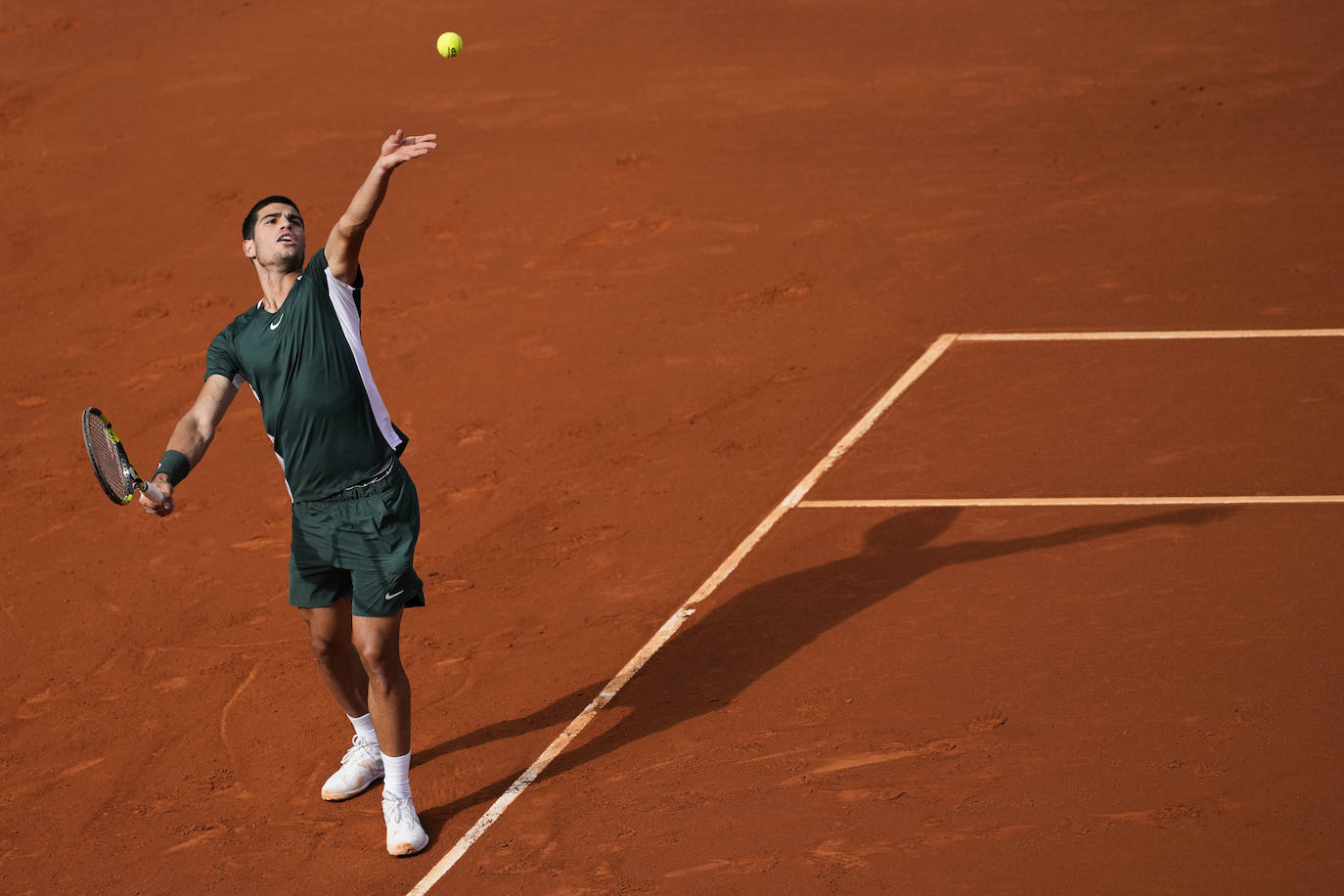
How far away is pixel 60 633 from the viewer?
7695 mm

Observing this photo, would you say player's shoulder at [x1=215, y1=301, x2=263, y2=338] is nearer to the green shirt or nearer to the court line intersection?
the green shirt

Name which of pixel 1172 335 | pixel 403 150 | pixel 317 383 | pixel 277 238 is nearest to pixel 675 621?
pixel 317 383

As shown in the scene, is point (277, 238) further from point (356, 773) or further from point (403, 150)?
point (356, 773)

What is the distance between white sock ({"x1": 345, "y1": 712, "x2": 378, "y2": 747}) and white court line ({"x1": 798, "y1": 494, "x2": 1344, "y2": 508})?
3.17 meters

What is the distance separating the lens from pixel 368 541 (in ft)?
18.1

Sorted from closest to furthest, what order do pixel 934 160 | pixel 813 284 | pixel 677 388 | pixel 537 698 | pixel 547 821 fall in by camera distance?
pixel 547 821
pixel 537 698
pixel 677 388
pixel 813 284
pixel 934 160

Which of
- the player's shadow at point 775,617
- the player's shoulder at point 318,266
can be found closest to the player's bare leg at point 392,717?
the player's shadow at point 775,617

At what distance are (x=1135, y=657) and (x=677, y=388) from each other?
4.23 m

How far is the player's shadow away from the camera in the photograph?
6441 mm

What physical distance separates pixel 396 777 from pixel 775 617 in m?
2.25

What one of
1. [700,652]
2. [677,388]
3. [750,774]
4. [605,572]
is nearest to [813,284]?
[677,388]

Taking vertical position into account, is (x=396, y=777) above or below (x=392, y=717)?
below

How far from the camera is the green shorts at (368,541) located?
5484 mm

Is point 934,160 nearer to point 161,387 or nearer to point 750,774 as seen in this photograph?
point 161,387
